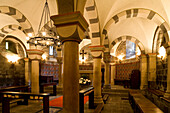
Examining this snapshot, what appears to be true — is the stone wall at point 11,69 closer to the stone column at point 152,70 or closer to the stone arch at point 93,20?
the stone arch at point 93,20

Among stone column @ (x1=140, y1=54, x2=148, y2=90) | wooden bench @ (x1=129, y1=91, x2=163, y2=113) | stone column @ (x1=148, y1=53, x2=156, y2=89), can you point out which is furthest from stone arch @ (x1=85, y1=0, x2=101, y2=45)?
stone column @ (x1=140, y1=54, x2=148, y2=90)

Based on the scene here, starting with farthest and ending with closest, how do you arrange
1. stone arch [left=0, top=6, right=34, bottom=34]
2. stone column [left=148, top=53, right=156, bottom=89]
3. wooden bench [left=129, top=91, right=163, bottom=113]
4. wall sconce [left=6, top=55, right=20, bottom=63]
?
1. wall sconce [left=6, top=55, right=20, bottom=63]
2. stone column [left=148, top=53, right=156, bottom=89]
3. stone arch [left=0, top=6, right=34, bottom=34]
4. wooden bench [left=129, top=91, right=163, bottom=113]

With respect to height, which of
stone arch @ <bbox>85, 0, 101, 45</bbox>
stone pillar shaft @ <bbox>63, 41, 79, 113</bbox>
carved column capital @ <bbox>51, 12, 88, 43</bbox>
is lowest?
stone pillar shaft @ <bbox>63, 41, 79, 113</bbox>

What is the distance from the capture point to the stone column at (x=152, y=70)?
344 inches

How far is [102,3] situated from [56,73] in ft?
39.6

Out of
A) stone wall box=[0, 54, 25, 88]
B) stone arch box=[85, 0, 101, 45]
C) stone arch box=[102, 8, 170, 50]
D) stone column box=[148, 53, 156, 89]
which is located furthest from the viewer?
stone wall box=[0, 54, 25, 88]

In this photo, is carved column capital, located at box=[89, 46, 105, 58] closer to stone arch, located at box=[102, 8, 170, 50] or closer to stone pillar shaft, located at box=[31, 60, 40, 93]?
stone arch, located at box=[102, 8, 170, 50]

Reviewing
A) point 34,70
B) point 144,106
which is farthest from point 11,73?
point 144,106

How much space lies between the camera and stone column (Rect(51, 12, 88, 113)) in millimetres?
2352

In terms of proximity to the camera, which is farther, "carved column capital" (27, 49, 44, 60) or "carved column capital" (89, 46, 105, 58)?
"carved column capital" (27, 49, 44, 60)

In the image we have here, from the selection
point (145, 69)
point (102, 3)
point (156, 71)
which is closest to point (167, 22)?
point (102, 3)

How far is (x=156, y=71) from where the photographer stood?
8695mm

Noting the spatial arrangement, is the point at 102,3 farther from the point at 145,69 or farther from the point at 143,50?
the point at 145,69

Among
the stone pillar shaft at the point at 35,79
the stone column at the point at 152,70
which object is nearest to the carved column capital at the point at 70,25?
the stone pillar shaft at the point at 35,79
